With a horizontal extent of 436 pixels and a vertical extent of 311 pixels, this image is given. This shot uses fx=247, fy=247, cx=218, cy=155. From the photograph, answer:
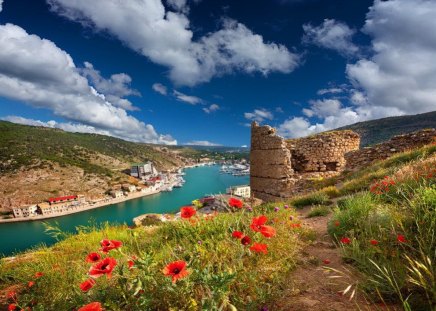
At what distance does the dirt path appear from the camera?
1846mm

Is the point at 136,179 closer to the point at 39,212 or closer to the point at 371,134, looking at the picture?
the point at 39,212

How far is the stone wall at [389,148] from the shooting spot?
10.2 m

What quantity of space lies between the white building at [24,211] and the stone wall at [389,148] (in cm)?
6944

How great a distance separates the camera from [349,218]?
3.47 metres

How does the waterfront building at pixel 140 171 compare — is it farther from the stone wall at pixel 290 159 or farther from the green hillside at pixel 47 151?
the stone wall at pixel 290 159

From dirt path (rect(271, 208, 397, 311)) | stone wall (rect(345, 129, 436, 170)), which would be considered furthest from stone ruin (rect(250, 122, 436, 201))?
dirt path (rect(271, 208, 397, 311))

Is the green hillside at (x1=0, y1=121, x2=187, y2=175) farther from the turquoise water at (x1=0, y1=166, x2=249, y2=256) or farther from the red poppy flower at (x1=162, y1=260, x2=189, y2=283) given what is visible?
the red poppy flower at (x1=162, y1=260, x2=189, y2=283)

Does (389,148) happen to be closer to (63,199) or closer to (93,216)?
(93,216)

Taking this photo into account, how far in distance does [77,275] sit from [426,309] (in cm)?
306

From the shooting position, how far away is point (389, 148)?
1080 centimetres

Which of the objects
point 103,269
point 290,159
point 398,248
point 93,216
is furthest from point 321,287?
A: point 93,216

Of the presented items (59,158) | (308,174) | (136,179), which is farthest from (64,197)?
(308,174)

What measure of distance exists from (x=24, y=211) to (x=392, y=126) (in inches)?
4105

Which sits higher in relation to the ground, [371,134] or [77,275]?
[371,134]
